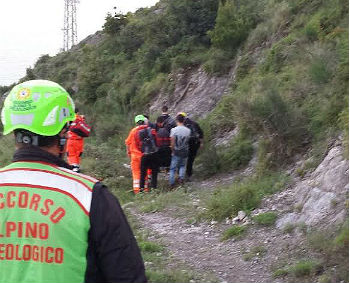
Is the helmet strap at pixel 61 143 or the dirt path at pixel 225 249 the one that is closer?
the helmet strap at pixel 61 143

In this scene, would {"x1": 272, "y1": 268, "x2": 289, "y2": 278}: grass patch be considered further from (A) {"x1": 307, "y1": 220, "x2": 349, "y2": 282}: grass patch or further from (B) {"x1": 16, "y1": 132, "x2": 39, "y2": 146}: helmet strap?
(B) {"x1": 16, "y1": 132, "x2": 39, "y2": 146}: helmet strap

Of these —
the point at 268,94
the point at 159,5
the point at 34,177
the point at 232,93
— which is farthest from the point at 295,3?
the point at 159,5

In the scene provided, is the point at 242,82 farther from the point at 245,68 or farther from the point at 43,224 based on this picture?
the point at 43,224

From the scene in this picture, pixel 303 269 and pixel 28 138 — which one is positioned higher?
pixel 28 138

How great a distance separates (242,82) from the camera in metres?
15.0

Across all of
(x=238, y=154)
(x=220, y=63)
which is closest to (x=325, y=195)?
(x=238, y=154)

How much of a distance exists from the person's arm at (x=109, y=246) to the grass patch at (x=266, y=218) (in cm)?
539

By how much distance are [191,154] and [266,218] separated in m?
5.07

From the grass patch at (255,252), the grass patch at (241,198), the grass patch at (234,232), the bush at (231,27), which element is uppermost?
the bush at (231,27)

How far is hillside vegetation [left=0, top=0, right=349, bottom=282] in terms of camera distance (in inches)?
372

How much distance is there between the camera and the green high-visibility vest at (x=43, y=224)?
2.39 metres

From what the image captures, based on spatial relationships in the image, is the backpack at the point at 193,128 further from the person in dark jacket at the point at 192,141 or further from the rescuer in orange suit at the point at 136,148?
the rescuer in orange suit at the point at 136,148

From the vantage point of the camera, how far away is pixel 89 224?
94.2 inches

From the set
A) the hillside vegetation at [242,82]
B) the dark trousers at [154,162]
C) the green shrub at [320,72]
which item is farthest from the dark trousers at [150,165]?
the green shrub at [320,72]
